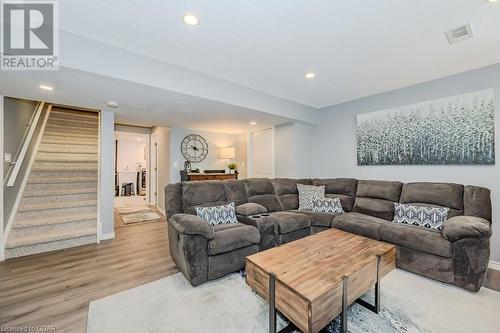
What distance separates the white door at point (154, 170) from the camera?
237 inches

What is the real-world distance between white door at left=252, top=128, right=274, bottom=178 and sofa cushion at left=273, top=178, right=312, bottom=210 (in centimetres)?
111

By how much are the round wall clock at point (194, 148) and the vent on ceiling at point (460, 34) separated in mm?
4805

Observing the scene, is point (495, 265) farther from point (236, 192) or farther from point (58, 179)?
point (58, 179)

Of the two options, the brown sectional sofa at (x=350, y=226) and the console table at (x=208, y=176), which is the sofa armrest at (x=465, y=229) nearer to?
the brown sectional sofa at (x=350, y=226)

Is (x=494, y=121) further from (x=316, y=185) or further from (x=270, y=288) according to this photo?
(x=270, y=288)

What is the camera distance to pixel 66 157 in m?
4.12

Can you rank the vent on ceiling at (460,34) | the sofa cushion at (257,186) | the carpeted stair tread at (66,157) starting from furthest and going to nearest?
the carpeted stair tread at (66,157)
the sofa cushion at (257,186)
the vent on ceiling at (460,34)

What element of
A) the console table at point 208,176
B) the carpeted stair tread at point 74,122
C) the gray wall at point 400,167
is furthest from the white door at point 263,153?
the carpeted stair tread at point 74,122

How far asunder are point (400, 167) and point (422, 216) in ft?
3.52

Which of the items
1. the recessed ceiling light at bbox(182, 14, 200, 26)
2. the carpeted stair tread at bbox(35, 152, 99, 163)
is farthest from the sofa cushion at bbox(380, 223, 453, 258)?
the carpeted stair tread at bbox(35, 152, 99, 163)

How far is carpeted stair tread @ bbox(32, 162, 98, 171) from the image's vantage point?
12.3 feet

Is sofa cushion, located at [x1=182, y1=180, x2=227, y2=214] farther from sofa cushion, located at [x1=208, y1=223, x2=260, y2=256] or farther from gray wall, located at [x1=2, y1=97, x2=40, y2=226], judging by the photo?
gray wall, located at [x1=2, y1=97, x2=40, y2=226]

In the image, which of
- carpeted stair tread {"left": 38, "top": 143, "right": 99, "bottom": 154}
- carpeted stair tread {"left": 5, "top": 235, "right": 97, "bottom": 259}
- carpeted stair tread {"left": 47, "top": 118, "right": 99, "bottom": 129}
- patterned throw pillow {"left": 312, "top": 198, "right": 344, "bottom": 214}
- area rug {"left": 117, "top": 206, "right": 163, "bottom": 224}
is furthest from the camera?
area rug {"left": 117, "top": 206, "right": 163, "bottom": 224}

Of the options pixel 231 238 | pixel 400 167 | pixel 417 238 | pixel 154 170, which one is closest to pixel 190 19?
pixel 231 238
